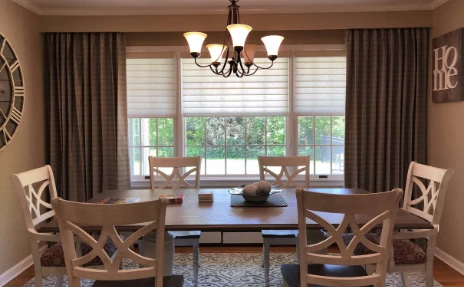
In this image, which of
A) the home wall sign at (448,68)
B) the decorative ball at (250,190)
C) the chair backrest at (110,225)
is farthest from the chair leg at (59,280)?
the home wall sign at (448,68)

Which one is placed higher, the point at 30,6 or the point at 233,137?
the point at 30,6

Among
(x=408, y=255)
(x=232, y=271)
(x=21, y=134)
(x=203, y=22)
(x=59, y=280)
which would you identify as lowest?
(x=232, y=271)

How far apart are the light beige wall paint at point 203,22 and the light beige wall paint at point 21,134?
28cm

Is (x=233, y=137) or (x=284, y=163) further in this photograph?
(x=233, y=137)

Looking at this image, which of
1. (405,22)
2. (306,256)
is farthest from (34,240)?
(405,22)

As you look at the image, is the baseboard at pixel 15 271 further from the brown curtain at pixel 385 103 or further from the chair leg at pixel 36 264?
the brown curtain at pixel 385 103

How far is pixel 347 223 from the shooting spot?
166cm

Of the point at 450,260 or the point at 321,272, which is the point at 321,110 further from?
the point at 321,272

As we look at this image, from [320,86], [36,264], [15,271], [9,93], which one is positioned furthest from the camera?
[320,86]

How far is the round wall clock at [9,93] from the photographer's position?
2885 millimetres

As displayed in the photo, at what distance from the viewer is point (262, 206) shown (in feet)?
7.59

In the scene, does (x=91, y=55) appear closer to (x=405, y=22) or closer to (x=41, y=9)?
(x=41, y=9)

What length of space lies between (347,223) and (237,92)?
2486 millimetres

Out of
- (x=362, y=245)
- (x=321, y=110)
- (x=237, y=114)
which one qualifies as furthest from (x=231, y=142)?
(x=362, y=245)
